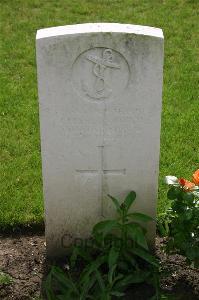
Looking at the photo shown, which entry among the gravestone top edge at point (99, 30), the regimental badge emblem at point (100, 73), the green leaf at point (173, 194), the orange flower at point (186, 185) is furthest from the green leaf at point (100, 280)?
the gravestone top edge at point (99, 30)

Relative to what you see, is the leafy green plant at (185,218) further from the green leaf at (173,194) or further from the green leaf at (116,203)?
the green leaf at (116,203)

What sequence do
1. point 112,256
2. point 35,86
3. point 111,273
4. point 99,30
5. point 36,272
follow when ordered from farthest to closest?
1. point 35,86
2. point 36,272
3. point 112,256
4. point 111,273
5. point 99,30

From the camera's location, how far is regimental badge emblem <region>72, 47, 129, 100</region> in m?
3.67

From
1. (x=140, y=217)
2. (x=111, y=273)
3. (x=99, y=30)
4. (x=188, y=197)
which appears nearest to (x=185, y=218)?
(x=188, y=197)

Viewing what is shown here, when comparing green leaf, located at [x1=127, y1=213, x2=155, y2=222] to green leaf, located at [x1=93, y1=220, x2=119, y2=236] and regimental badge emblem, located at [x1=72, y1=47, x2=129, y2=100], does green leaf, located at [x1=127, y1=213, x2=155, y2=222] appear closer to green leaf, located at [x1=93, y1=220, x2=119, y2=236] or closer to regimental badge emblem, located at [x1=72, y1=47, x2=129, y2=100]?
green leaf, located at [x1=93, y1=220, x2=119, y2=236]

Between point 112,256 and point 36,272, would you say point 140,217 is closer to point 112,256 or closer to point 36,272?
point 112,256

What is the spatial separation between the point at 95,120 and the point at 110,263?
2.85 feet

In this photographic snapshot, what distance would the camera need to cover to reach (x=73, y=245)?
425 cm

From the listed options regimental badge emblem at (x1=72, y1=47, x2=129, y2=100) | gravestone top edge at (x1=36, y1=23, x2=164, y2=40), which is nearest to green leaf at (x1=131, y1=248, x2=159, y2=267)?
regimental badge emblem at (x1=72, y1=47, x2=129, y2=100)

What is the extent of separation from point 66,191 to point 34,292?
0.67 metres

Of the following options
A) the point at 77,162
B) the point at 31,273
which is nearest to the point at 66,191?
the point at 77,162

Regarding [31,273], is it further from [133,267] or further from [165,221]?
[165,221]

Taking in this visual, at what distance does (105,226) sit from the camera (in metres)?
3.94

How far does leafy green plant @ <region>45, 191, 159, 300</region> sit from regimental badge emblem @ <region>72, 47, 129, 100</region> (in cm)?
69
